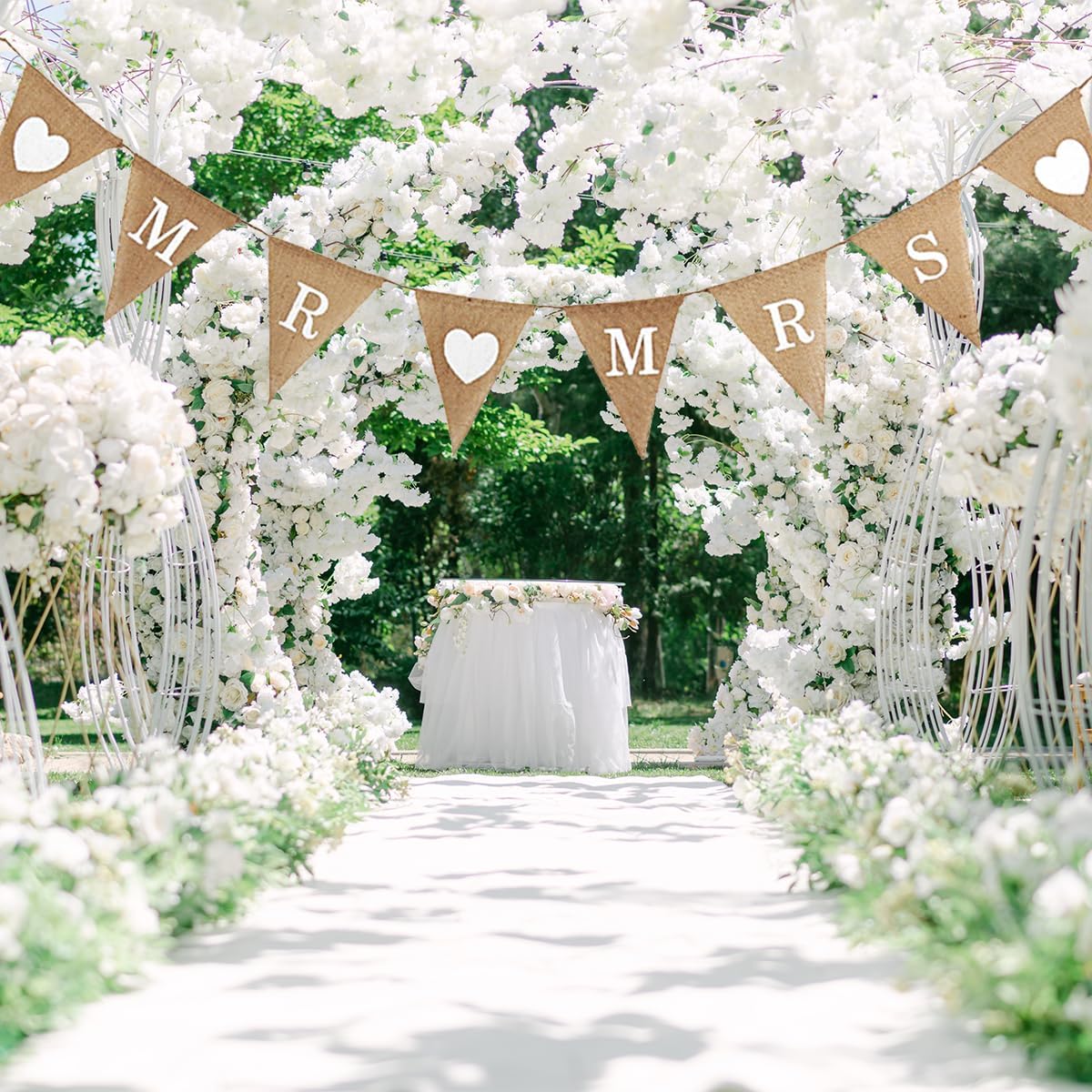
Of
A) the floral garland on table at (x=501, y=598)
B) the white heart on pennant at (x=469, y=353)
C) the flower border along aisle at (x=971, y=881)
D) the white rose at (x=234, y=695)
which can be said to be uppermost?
the white heart on pennant at (x=469, y=353)

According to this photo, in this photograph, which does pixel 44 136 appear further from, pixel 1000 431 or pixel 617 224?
pixel 1000 431

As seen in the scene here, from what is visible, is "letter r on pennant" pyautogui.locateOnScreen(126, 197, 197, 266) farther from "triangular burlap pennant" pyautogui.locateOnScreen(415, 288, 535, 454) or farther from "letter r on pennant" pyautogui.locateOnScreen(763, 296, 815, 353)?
"letter r on pennant" pyautogui.locateOnScreen(763, 296, 815, 353)

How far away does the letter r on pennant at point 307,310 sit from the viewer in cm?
525

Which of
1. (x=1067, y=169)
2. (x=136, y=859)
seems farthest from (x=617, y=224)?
(x=136, y=859)

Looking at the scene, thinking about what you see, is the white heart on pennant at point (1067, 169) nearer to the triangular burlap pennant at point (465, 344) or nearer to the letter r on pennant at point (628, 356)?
the letter r on pennant at point (628, 356)

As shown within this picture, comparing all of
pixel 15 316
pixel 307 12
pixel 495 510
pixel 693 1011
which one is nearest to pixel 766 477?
pixel 307 12

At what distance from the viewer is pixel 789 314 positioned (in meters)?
5.17

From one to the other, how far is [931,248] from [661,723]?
29.1 ft

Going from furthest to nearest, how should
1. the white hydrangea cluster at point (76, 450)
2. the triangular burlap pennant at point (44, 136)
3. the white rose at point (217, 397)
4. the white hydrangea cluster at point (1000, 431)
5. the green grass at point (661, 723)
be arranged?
the green grass at point (661, 723) < the white rose at point (217, 397) < the triangular burlap pennant at point (44, 136) < the white hydrangea cluster at point (1000, 431) < the white hydrangea cluster at point (76, 450)

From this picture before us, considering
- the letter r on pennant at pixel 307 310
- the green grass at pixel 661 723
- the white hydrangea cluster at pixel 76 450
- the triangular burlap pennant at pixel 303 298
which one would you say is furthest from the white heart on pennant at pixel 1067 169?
the green grass at pixel 661 723

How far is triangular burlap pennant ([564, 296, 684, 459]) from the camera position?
531cm

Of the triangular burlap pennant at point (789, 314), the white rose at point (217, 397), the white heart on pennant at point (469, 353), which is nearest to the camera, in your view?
the triangular burlap pennant at point (789, 314)

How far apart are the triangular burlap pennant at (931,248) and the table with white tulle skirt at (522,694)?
3312 millimetres

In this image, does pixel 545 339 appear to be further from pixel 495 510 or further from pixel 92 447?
pixel 495 510
